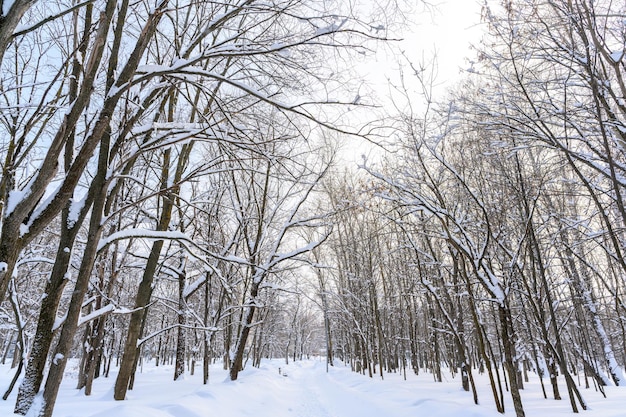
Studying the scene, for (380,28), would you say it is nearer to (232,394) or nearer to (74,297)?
(74,297)

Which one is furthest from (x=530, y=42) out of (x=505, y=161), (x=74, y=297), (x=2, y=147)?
(x=2, y=147)

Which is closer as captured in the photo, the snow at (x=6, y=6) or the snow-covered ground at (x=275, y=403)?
the snow at (x=6, y=6)

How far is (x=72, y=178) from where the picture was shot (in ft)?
8.69

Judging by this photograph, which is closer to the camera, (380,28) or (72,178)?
(380,28)

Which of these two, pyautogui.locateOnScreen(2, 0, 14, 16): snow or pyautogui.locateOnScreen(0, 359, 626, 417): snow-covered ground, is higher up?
pyautogui.locateOnScreen(2, 0, 14, 16): snow

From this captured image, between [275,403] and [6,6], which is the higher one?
[6,6]

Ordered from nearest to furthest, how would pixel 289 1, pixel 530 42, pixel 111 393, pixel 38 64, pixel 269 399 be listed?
pixel 289 1
pixel 530 42
pixel 38 64
pixel 111 393
pixel 269 399

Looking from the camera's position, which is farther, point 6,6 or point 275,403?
point 275,403

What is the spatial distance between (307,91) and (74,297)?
2862 millimetres

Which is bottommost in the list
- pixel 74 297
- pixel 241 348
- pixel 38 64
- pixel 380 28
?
pixel 241 348

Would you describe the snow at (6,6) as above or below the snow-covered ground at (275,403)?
above

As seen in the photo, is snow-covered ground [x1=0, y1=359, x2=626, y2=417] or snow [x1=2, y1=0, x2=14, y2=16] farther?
snow-covered ground [x1=0, y1=359, x2=626, y2=417]

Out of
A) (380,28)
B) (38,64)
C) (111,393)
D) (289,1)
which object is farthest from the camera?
(111,393)

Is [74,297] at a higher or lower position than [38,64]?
lower
